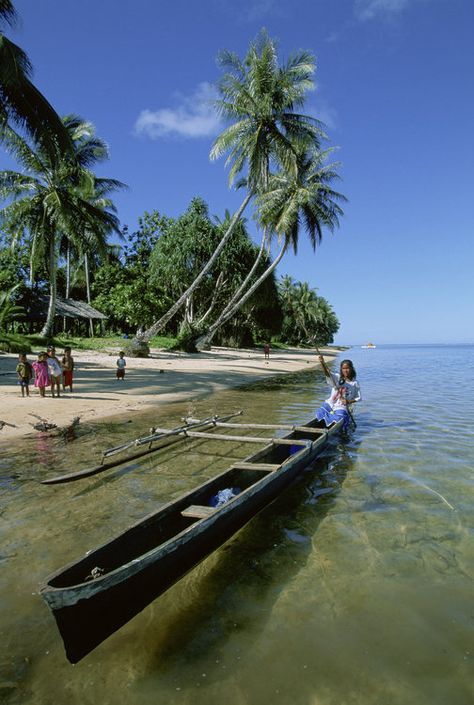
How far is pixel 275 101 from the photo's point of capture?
2400cm

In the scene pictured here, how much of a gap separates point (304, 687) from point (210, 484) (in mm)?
2036

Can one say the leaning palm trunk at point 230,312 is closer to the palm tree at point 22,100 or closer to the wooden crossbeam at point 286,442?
the palm tree at point 22,100

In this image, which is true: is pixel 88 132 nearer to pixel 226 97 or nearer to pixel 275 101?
pixel 226 97

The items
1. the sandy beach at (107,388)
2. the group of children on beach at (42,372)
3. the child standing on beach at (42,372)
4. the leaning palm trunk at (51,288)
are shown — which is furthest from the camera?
the leaning palm trunk at (51,288)

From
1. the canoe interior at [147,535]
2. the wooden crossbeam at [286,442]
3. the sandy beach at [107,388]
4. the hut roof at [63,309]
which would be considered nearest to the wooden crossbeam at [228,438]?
the wooden crossbeam at [286,442]

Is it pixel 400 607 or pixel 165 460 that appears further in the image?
pixel 165 460

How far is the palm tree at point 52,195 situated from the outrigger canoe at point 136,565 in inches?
908

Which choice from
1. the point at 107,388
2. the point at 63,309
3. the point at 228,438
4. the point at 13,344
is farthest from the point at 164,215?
the point at 228,438

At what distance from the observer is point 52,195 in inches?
888

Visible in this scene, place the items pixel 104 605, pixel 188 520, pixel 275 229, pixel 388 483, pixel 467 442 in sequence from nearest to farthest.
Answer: pixel 104 605, pixel 188 520, pixel 388 483, pixel 467 442, pixel 275 229

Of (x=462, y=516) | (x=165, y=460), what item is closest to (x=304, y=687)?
(x=462, y=516)

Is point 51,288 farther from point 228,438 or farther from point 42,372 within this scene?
point 228,438

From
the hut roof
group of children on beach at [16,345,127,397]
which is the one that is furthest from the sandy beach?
the hut roof

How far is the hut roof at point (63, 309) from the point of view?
32.0 m
